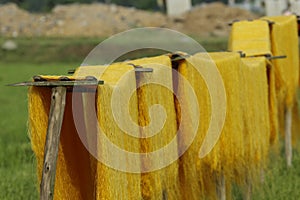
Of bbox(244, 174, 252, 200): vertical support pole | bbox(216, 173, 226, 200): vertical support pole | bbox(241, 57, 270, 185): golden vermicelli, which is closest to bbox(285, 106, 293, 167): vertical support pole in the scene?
bbox(241, 57, 270, 185): golden vermicelli

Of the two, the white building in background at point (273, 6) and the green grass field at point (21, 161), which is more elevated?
the white building in background at point (273, 6)

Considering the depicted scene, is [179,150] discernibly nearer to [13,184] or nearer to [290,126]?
[13,184]

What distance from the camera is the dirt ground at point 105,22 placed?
108 ft

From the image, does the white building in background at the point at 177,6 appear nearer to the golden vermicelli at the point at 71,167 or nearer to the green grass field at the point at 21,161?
the green grass field at the point at 21,161

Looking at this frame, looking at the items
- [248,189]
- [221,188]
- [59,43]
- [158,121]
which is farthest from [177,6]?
[158,121]

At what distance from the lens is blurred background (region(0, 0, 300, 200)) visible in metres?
8.62

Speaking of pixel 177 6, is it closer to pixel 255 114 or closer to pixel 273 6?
pixel 273 6

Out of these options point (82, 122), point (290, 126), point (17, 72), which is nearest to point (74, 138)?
point (82, 122)

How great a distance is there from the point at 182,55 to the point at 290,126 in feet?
13.4

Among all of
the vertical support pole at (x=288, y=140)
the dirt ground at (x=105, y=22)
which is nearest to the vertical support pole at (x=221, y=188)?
the vertical support pole at (x=288, y=140)

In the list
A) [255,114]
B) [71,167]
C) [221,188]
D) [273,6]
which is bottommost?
[221,188]

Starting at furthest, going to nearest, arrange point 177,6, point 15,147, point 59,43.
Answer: point 177,6 → point 59,43 → point 15,147

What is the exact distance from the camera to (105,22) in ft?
111

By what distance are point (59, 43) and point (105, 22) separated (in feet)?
22.0
